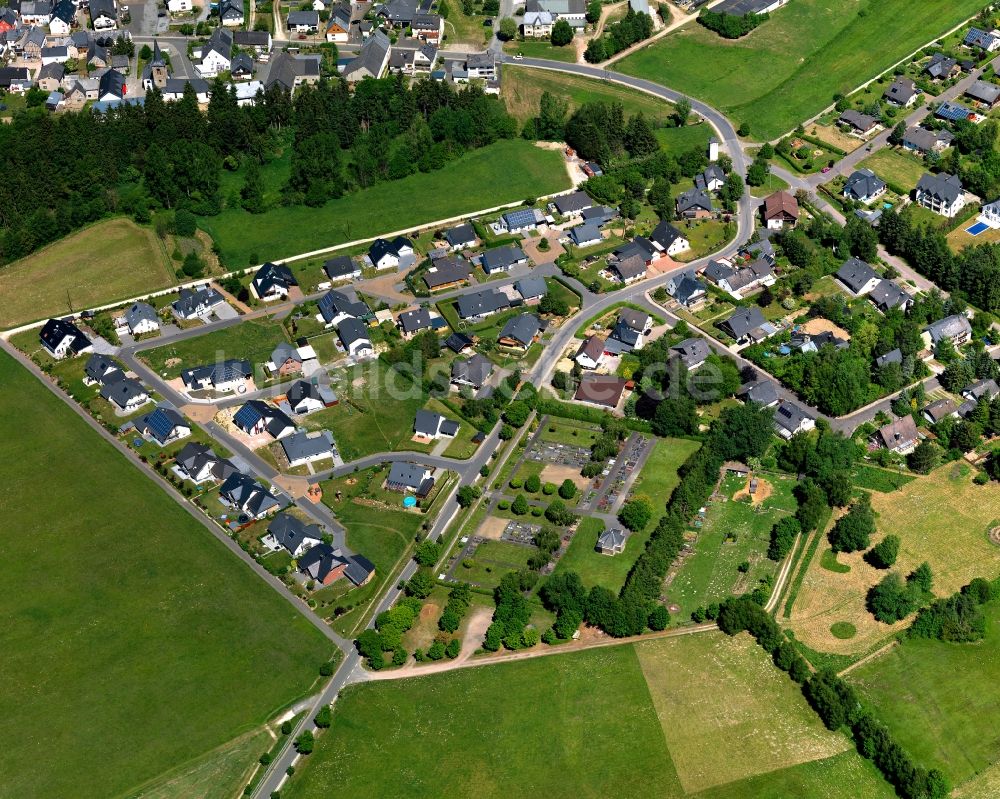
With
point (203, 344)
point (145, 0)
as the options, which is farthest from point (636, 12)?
point (203, 344)

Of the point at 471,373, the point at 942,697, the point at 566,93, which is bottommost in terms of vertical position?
the point at 942,697

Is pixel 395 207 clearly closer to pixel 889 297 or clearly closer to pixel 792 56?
pixel 889 297

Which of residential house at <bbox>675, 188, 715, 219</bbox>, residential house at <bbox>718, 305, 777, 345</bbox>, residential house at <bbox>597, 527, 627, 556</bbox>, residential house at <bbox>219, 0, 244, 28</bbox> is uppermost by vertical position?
residential house at <bbox>219, 0, 244, 28</bbox>

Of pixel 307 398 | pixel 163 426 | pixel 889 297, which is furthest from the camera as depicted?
pixel 889 297

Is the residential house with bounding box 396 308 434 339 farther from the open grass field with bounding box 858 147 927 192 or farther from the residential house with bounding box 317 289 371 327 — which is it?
the open grass field with bounding box 858 147 927 192

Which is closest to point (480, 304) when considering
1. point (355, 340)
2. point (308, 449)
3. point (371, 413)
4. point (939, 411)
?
point (355, 340)

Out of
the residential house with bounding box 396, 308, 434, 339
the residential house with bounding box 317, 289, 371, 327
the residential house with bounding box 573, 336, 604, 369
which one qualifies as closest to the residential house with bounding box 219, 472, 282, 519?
the residential house with bounding box 317, 289, 371, 327

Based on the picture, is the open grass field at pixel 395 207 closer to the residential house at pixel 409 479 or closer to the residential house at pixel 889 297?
the residential house at pixel 889 297
